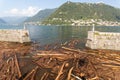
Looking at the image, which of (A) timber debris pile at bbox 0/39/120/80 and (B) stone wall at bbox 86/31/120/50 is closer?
(A) timber debris pile at bbox 0/39/120/80

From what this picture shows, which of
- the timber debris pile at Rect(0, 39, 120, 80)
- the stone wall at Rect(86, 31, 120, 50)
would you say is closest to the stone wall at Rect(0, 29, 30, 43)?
the stone wall at Rect(86, 31, 120, 50)

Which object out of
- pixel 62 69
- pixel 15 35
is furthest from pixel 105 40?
pixel 15 35

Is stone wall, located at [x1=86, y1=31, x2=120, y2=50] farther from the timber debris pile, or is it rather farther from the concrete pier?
the timber debris pile

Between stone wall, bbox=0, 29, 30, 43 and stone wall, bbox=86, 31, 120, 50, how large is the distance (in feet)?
53.8

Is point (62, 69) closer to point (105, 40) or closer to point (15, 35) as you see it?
point (105, 40)

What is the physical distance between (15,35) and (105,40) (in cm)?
2113

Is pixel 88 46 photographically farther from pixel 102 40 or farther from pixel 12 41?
pixel 12 41

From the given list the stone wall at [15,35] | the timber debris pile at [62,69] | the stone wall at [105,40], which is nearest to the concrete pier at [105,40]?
the stone wall at [105,40]

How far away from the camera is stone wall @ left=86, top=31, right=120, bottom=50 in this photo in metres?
33.1

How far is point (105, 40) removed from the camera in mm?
33688

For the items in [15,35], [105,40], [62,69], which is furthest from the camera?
[15,35]

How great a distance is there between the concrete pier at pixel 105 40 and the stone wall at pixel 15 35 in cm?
1640

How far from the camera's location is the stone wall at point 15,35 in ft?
142

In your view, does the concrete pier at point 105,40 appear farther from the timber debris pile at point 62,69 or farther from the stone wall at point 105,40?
the timber debris pile at point 62,69
